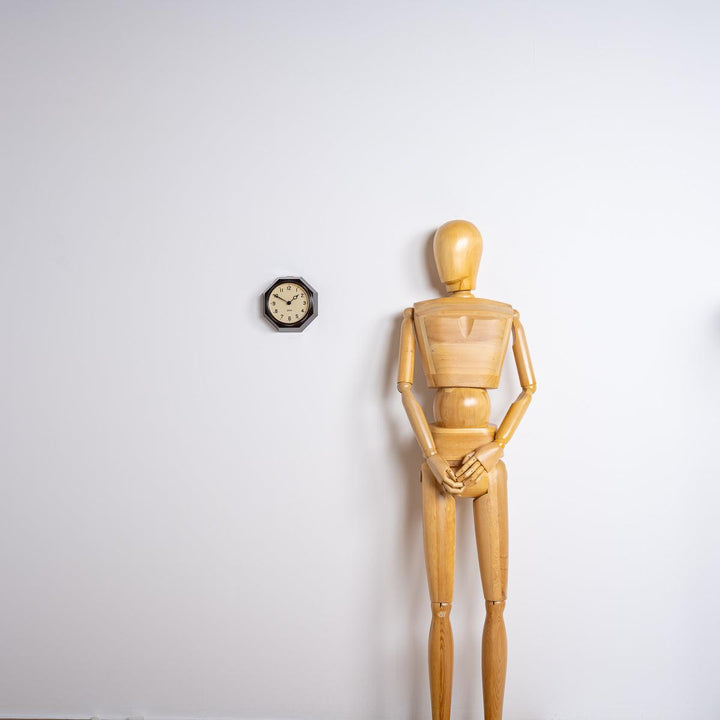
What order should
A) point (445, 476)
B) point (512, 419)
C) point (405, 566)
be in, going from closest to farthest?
1. point (445, 476)
2. point (512, 419)
3. point (405, 566)

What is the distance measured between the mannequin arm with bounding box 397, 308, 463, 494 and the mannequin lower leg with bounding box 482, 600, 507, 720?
1.68 ft

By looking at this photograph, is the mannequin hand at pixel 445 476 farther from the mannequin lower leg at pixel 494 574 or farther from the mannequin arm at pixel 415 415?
the mannequin lower leg at pixel 494 574

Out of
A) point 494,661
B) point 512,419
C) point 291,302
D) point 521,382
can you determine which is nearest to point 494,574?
point 494,661

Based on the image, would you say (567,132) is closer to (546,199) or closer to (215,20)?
(546,199)

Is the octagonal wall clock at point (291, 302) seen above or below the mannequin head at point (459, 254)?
below

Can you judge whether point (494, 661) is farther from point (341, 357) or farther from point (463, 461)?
point (341, 357)

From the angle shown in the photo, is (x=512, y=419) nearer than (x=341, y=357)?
Yes

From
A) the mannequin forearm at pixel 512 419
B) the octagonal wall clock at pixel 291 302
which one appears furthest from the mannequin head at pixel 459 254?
the octagonal wall clock at pixel 291 302

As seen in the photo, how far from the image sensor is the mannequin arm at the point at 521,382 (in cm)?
218

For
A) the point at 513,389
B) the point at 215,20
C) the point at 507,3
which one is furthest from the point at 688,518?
the point at 215,20

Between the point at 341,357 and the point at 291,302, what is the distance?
319 mm

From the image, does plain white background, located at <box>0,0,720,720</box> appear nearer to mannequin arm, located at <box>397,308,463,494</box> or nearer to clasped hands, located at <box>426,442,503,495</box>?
mannequin arm, located at <box>397,308,463,494</box>

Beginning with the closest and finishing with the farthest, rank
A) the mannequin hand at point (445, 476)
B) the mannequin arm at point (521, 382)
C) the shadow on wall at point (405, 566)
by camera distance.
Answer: the mannequin hand at point (445, 476), the mannequin arm at point (521, 382), the shadow on wall at point (405, 566)

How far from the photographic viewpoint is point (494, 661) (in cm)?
213
